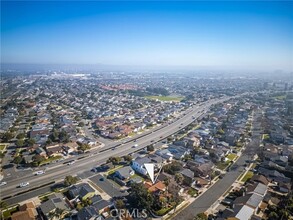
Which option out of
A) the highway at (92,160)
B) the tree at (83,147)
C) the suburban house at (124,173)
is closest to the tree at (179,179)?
the suburban house at (124,173)

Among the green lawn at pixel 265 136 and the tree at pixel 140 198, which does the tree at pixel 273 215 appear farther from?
the green lawn at pixel 265 136

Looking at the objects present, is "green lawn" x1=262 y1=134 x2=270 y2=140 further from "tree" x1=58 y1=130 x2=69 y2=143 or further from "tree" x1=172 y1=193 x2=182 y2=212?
"tree" x1=58 y1=130 x2=69 y2=143

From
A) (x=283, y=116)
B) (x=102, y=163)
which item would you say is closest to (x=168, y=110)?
(x=283, y=116)

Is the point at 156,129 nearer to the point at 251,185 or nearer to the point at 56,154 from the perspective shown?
the point at 56,154

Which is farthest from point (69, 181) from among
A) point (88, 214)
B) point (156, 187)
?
point (156, 187)

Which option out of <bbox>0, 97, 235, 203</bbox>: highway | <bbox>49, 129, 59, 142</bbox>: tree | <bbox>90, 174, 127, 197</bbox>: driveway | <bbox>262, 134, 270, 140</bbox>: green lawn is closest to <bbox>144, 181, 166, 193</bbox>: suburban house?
<bbox>90, 174, 127, 197</bbox>: driveway

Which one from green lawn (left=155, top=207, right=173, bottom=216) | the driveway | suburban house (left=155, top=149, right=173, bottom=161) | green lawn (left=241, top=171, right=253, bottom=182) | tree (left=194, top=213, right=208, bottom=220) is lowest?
the driveway
